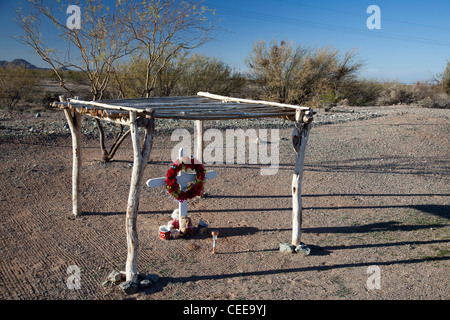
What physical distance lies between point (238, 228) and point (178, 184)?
1.50m

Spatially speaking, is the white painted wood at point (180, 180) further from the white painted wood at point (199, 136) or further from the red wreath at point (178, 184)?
the white painted wood at point (199, 136)

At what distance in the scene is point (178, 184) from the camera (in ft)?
20.5

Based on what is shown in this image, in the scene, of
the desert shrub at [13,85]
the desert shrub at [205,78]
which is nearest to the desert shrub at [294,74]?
the desert shrub at [205,78]

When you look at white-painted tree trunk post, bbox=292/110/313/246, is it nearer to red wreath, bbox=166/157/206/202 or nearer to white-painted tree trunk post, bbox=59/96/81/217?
red wreath, bbox=166/157/206/202

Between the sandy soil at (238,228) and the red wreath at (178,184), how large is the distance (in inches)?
31.5

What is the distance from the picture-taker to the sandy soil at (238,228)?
4777 mm

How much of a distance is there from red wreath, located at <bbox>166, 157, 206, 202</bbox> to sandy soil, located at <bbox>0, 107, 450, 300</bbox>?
2.63 feet

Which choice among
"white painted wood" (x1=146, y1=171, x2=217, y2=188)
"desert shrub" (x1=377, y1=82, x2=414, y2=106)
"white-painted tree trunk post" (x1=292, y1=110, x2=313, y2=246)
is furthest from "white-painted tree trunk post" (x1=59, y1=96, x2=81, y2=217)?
"desert shrub" (x1=377, y1=82, x2=414, y2=106)

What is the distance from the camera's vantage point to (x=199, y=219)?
7.06m

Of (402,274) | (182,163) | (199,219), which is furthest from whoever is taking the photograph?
(199,219)

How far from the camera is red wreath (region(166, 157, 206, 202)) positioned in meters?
6.17
